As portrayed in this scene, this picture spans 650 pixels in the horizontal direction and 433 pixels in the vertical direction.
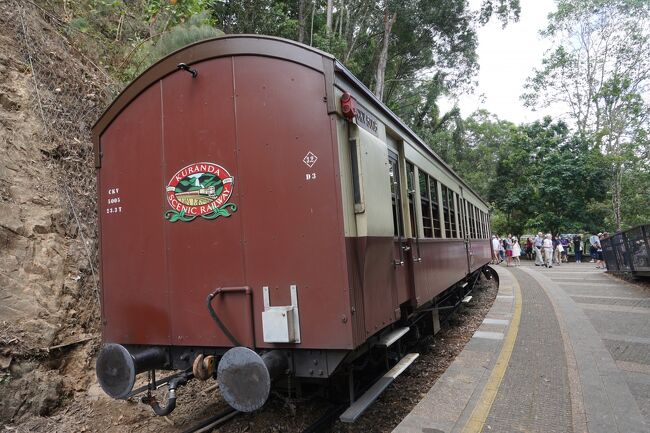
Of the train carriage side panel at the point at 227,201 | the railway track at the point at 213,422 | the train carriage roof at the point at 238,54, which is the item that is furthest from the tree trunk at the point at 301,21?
the railway track at the point at 213,422

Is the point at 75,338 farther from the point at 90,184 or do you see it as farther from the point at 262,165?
the point at 262,165

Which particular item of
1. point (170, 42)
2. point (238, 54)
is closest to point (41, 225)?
point (238, 54)

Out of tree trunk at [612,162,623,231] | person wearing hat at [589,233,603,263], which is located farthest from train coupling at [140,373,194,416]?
tree trunk at [612,162,623,231]

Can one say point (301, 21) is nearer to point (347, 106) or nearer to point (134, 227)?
point (134, 227)

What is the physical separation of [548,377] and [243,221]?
383cm

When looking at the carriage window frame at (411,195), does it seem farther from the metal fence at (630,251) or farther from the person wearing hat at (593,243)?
the person wearing hat at (593,243)

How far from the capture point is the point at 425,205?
6125 mm

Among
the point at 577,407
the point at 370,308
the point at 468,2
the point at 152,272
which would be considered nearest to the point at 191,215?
the point at 152,272

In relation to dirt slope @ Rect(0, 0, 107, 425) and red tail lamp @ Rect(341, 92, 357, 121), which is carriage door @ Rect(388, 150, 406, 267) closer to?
red tail lamp @ Rect(341, 92, 357, 121)

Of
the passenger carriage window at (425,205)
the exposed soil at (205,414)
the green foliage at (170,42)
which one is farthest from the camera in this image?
the green foliage at (170,42)

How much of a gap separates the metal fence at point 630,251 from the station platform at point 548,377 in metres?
2.92

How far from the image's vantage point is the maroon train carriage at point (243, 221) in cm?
324

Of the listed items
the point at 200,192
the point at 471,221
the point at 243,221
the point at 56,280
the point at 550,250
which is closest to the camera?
the point at 243,221

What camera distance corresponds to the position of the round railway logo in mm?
3562
